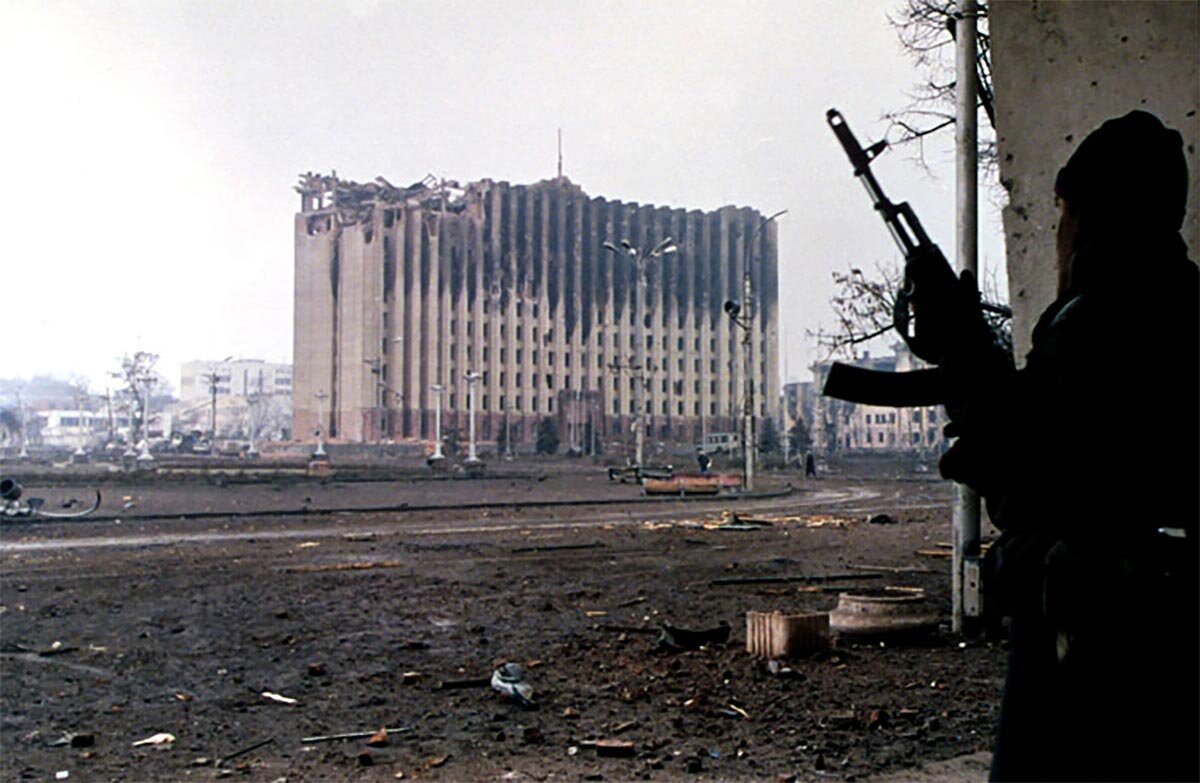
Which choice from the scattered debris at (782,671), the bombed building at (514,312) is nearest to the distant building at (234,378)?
the bombed building at (514,312)

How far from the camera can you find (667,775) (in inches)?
199

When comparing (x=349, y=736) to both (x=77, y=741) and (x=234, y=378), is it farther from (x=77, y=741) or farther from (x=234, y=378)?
(x=234, y=378)

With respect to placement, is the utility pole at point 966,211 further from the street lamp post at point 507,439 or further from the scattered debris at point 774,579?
the street lamp post at point 507,439

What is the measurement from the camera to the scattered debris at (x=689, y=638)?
7.82 metres

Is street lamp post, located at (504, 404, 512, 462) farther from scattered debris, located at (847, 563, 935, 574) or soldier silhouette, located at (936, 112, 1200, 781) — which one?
soldier silhouette, located at (936, 112, 1200, 781)

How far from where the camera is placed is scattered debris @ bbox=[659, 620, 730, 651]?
782 centimetres

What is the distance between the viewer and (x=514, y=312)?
339 feet

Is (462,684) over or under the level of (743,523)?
over

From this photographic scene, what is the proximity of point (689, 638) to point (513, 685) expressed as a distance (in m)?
1.69

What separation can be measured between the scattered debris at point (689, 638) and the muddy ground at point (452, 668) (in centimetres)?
14

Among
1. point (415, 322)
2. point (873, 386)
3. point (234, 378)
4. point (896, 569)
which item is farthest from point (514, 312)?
point (873, 386)

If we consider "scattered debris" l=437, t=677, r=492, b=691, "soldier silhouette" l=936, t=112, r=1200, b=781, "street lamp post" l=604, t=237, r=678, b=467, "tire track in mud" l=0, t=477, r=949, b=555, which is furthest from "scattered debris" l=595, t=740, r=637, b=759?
"street lamp post" l=604, t=237, r=678, b=467

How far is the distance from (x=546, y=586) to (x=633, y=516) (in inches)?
483

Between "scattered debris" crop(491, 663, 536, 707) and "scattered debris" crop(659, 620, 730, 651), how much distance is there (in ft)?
4.11
